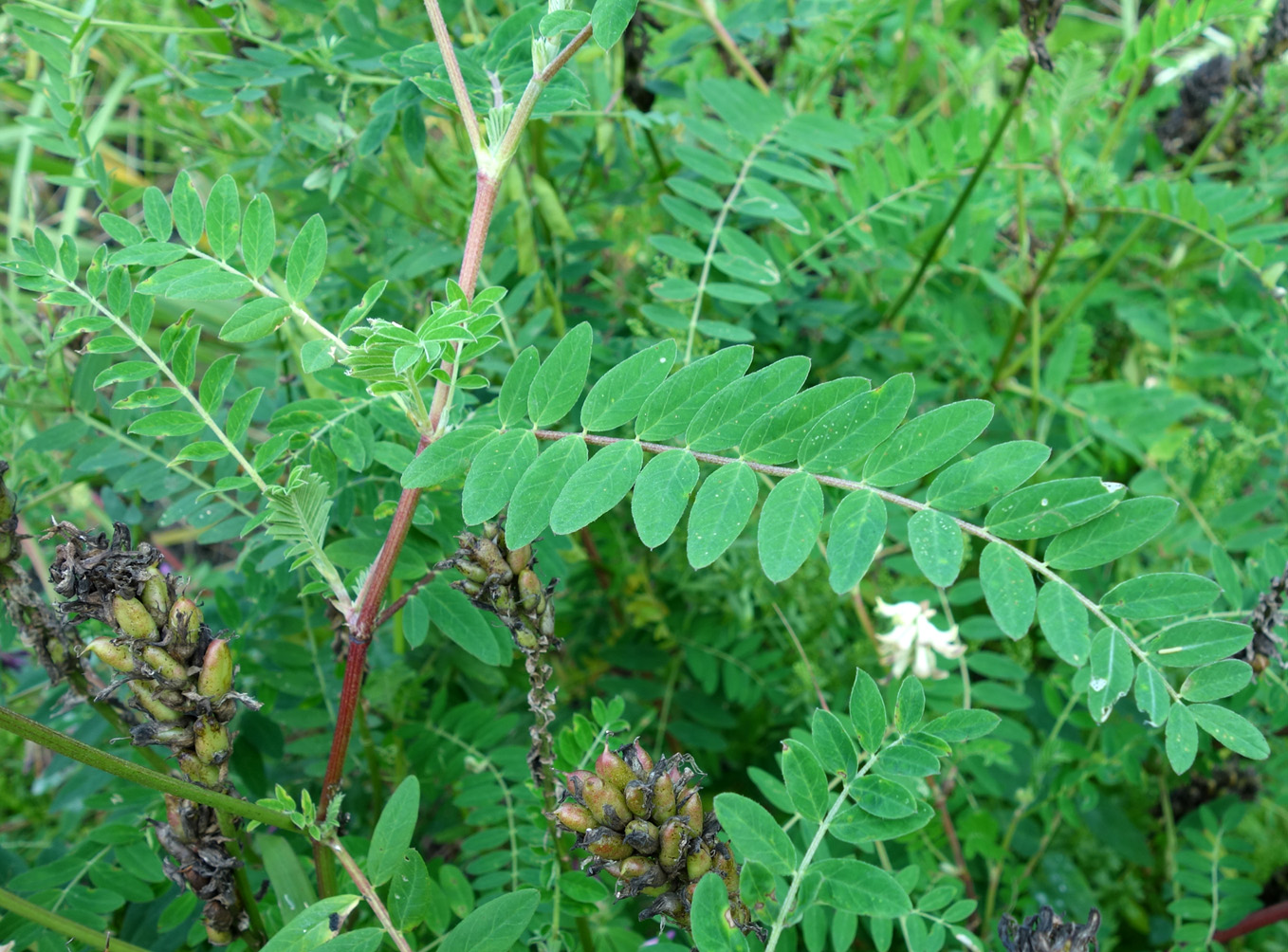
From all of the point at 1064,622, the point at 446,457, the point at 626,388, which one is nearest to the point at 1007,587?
the point at 1064,622

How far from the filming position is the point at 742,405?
83 centimetres

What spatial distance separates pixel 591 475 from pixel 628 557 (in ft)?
2.59

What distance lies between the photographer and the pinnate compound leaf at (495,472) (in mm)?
794

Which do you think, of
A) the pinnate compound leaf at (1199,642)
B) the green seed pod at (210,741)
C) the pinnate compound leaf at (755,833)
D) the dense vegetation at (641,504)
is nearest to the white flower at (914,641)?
the dense vegetation at (641,504)

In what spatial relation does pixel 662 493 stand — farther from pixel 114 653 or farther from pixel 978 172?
pixel 978 172

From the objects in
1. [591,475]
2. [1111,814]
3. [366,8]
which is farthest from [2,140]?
[1111,814]

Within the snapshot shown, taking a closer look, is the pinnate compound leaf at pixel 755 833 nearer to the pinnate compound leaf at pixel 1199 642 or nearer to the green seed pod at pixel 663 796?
the green seed pod at pixel 663 796

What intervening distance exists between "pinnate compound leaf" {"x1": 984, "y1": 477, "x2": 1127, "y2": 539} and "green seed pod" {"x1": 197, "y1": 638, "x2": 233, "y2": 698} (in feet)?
2.17

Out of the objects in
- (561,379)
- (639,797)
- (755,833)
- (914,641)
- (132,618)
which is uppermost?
(561,379)

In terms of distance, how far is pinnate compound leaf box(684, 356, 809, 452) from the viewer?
0.83 meters

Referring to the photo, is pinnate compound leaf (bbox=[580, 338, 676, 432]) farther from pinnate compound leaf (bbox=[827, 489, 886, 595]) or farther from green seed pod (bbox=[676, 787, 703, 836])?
green seed pod (bbox=[676, 787, 703, 836])

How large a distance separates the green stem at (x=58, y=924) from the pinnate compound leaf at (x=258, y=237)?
0.61 meters

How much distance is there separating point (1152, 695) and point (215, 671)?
2.58 ft

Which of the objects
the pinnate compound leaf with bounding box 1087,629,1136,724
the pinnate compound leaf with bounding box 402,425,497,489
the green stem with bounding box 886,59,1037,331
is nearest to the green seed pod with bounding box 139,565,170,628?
the pinnate compound leaf with bounding box 402,425,497,489
